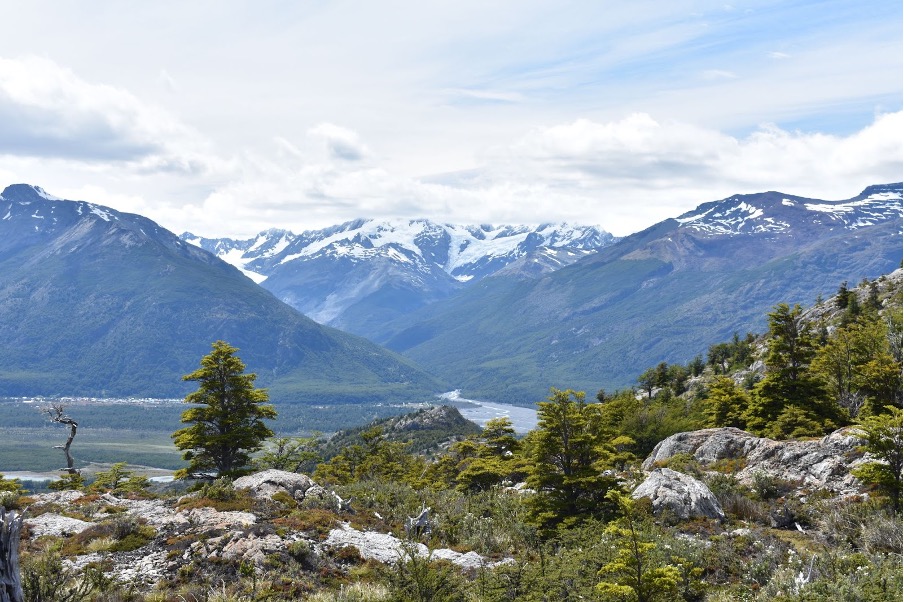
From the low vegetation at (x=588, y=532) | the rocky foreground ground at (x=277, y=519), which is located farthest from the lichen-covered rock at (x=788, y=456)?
the low vegetation at (x=588, y=532)

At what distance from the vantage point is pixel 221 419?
39500mm

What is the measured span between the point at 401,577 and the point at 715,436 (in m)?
28.4

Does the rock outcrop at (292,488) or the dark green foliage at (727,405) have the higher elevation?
the dark green foliage at (727,405)

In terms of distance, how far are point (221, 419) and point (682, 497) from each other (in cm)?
2696

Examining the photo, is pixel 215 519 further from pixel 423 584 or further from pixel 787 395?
pixel 787 395

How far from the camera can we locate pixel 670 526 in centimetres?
2691

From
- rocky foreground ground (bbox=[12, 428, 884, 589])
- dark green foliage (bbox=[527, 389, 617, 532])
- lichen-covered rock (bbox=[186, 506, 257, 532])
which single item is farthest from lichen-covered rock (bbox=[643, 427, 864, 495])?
lichen-covered rock (bbox=[186, 506, 257, 532])

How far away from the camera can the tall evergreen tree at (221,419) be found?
39.3m

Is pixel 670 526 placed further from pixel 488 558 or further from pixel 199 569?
pixel 199 569

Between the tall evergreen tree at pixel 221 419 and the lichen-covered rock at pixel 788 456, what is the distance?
84.6ft

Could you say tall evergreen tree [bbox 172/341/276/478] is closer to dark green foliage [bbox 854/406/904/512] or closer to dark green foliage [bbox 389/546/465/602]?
dark green foliage [bbox 389/546/465/602]

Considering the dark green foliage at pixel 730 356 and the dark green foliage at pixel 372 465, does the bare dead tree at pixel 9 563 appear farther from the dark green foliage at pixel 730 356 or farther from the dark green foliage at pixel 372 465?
the dark green foliage at pixel 730 356

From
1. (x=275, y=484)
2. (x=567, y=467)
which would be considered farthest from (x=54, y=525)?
(x=567, y=467)

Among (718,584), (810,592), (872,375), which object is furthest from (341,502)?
(872,375)
